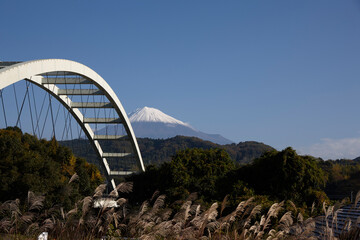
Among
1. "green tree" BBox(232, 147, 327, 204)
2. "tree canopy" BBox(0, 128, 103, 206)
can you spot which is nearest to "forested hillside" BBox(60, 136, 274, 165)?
Result: "tree canopy" BBox(0, 128, 103, 206)

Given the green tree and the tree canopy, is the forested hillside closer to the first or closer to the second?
the tree canopy

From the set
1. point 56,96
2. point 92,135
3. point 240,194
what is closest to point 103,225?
point 240,194

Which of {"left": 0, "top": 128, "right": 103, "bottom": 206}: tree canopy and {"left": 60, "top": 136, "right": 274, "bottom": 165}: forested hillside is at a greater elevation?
{"left": 60, "top": 136, "right": 274, "bottom": 165}: forested hillside

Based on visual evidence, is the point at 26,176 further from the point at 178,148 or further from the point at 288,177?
the point at 178,148

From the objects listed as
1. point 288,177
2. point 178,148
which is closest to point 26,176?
point 288,177

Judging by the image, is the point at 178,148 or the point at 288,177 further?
the point at 178,148

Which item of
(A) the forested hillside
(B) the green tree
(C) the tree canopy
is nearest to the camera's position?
(B) the green tree

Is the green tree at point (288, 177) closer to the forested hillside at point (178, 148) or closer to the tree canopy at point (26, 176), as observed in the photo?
the tree canopy at point (26, 176)

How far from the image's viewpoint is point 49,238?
634cm

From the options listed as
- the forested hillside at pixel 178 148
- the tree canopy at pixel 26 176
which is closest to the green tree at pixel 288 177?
the tree canopy at pixel 26 176

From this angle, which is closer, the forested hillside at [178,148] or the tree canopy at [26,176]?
the tree canopy at [26,176]

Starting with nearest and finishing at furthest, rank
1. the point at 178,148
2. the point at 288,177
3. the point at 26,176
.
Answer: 1. the point at 288,177
2. the point at 26,176
3. the point at 178,148

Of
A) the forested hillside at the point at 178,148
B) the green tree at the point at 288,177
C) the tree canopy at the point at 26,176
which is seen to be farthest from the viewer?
the forested hillside at the point at 178,148

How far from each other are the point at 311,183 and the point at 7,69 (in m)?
13.9
